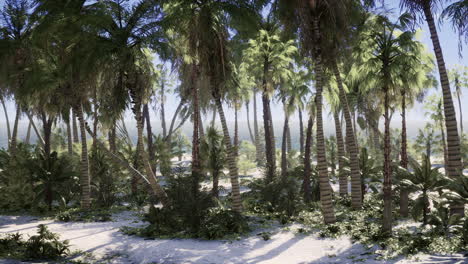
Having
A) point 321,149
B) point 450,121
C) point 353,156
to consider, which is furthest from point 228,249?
point 450,121

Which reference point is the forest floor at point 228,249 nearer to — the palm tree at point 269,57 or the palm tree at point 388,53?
the palm tree at point 388,53

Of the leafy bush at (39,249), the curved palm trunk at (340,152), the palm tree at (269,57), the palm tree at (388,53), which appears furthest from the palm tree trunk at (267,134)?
the leafy bush at (39,249)

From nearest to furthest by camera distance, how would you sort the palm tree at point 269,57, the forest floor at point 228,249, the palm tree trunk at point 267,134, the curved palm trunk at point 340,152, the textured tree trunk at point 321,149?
the forest floor at point 228,249 < the textured tree trunk at point 321,149 < the curved palm trunk at point 340,152 < the palm tree at point 269,57 < the palm tree trunk at point 267,134

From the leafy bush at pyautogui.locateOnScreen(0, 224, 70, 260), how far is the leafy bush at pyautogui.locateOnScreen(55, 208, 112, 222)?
4.54m

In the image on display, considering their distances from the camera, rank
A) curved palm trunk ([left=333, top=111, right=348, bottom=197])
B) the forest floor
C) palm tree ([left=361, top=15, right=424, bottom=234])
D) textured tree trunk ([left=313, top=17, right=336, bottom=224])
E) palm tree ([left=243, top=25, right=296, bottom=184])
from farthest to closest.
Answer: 1. palm tree ([left=243, top=25, right=296, bottom=184])
2. curved palm trunk ([left=333, top=111, right=348, bottom=197])
3. palm tree ([left=361, top=15, right=424, bottom=234])
4. textured tree trunk ([left=313, top=17, right=336, bottom=224])
5. the forest floor

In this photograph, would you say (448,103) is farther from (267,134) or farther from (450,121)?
(267,134)

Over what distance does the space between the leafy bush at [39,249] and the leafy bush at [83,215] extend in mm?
4541

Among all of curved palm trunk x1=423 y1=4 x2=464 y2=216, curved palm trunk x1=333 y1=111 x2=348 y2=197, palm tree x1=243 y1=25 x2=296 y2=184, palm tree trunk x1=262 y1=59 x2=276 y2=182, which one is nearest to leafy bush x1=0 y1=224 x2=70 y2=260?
palm tree trunk x1=262 y1=59 x2=276 y2=182

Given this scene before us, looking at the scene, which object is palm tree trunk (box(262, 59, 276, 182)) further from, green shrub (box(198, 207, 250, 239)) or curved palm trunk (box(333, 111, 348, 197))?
green shrub (box(198, 207, 250, 239))

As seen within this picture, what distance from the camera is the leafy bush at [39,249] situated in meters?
9.54

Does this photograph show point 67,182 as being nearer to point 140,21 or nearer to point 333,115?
point 140,21

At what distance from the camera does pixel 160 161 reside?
25.7 m

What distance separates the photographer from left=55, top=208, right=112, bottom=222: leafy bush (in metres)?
15.0

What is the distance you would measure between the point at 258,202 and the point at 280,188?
97.4 inches
